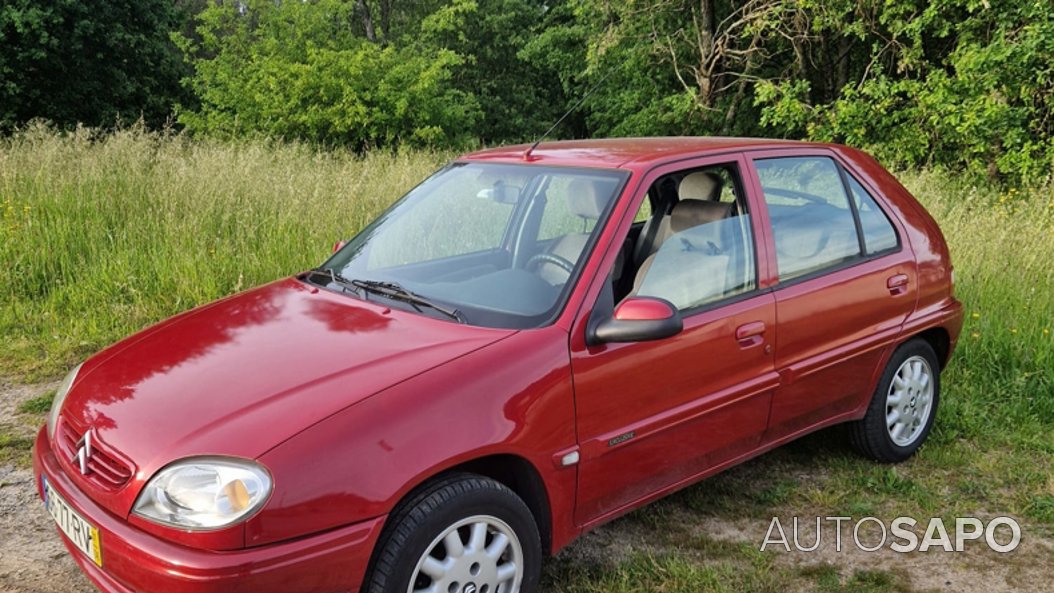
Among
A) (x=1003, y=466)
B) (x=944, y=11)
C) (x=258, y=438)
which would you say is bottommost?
(x=1003, y=466)

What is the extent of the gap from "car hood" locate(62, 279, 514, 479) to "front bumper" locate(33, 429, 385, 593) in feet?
0.68

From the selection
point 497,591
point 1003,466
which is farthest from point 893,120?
point 497,591

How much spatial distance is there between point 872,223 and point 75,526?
3.65 meters

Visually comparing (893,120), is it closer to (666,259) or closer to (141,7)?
(666,259)

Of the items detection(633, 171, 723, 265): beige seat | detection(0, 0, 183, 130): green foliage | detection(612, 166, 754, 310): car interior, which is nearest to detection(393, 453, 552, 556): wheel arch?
detection(612, 166, 754, 310): car interior

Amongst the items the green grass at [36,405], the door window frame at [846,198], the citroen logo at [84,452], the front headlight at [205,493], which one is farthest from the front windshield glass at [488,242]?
the green grass at [36,405]

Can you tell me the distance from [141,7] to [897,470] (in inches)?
972

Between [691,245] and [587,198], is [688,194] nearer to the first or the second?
[691,245]

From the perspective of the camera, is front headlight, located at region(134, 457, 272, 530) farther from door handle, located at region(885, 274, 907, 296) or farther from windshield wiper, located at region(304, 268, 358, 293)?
door handle, located at region(885, 274, 907, 296)

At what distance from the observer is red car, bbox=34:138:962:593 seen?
231 cm

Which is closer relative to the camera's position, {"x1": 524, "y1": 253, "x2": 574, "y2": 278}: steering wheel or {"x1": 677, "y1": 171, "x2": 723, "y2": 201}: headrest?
{"x1": 524, "y1": 253, "x2": 574, "y2": 278}: steering wheel

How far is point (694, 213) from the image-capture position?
3.76 metres

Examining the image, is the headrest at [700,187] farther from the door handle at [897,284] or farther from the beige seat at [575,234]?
the door handle at [897,284]

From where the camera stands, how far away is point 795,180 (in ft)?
13.0
